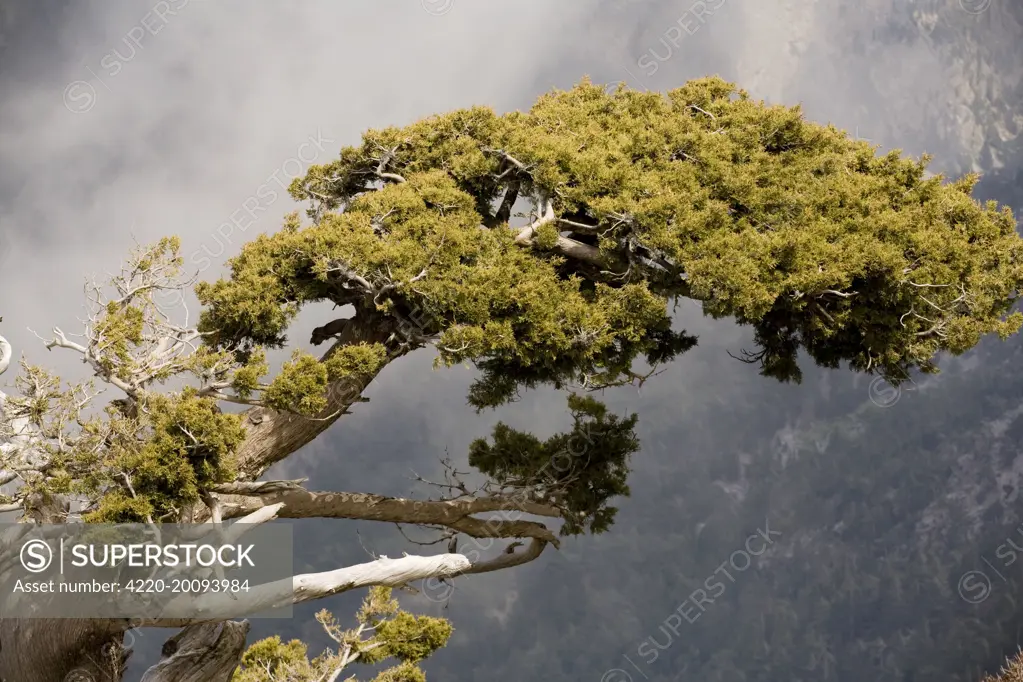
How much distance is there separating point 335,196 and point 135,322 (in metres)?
2.63

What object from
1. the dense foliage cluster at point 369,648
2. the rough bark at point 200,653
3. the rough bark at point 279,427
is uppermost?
the rough bark at point 279,427

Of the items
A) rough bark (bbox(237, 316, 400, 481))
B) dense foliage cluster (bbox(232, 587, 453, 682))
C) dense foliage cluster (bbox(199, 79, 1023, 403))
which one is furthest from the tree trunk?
dense foliage cluster (bbox(232, 587, 453, 682))

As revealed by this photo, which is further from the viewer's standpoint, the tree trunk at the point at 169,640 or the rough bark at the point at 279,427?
the rough bark at the point at 279,427

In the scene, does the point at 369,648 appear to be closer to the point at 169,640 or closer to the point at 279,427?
the point at 169,640

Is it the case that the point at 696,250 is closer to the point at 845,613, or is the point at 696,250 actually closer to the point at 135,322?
the point at 135,322

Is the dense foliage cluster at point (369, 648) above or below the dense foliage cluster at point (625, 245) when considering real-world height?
below

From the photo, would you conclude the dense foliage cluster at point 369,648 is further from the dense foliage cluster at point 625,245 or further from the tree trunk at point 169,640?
the dense foliage cluster at point 625,245

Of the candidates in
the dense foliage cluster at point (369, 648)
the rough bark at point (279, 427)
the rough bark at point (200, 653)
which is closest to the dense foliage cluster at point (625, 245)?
the rough bark at point (279, 427)

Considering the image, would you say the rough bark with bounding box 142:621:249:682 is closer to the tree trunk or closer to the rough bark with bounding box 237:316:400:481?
the tree trunk

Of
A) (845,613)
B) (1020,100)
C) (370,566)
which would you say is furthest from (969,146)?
(370,566)

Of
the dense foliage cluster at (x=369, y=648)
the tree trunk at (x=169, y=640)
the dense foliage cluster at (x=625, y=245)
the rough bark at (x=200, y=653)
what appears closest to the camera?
the tree trunk at (x=169, y=640)

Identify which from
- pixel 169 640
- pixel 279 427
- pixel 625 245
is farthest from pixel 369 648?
pixel 625 245

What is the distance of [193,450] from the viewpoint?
8.77m

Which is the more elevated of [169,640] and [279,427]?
[279,427]
